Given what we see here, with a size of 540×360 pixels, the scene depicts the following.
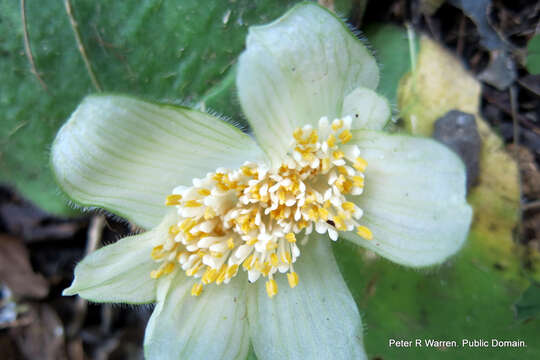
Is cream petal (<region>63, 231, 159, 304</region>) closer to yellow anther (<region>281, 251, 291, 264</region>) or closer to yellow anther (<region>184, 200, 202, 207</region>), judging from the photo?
yellow anther (<region>184, 200, 202, 207</region>)

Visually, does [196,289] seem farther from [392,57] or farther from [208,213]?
[392,57]

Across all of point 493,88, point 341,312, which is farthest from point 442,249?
point 493,88

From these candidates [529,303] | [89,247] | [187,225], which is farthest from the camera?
[89,247]

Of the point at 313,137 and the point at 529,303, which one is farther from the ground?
the point at 313,137

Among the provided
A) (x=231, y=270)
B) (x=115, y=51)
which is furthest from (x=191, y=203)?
(x=115, y=51)

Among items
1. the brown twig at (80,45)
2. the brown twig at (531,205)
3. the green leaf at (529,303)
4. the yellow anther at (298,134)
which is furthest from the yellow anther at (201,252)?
the brown twig at (531,205)

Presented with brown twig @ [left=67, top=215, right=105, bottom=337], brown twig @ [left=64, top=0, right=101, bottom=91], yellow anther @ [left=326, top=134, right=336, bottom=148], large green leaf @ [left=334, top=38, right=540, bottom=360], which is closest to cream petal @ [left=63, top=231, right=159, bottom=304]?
yellow anther @ [left=326, top=134, right=336, bottom=148]
